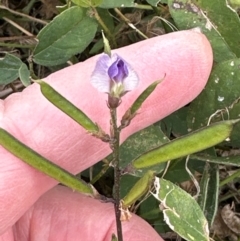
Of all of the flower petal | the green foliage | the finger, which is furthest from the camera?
the finger

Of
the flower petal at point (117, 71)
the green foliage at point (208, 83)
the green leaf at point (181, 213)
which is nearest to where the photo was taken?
the flower petal at point (117, 71)

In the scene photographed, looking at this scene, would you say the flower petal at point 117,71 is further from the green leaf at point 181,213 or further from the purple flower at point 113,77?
the green leaf at point 181,213

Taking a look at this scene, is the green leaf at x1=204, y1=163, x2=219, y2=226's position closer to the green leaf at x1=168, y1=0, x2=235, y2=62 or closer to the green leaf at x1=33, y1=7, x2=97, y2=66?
the green leaf at x1=168, y1=0, x2=235, y2=62

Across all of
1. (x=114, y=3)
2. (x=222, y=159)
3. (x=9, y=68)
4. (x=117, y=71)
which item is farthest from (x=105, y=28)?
(x=117, y=71)

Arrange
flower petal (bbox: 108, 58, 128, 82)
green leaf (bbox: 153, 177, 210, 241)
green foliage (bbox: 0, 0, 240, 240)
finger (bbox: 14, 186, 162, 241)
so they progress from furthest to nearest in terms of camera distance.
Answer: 1. finger (bbox: 14, 186, 162, 241)
2. green foliage (bbox: 0, 0, 240, 240)
3. green leaf (bbox: 153, 177, 210, 241)
4. flower petal (bbox: 108, 58, 128, 82)

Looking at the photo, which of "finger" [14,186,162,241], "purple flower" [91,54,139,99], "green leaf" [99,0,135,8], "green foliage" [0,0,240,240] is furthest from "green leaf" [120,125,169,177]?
"purple flower" [91,54,139,99]

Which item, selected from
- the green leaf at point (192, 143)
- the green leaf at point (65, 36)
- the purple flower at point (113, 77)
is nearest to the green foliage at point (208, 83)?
the green leaf at point (65, 36)
